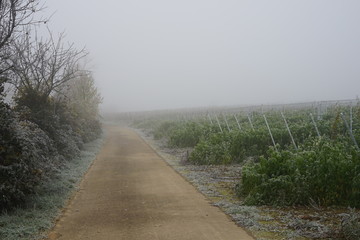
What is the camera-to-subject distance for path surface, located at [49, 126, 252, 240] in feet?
21.6

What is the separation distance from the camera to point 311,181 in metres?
8.20

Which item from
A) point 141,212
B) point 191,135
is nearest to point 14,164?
point 141,212

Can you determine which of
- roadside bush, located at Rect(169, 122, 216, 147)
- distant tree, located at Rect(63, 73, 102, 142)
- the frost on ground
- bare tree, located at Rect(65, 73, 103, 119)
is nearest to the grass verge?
the frost on ground

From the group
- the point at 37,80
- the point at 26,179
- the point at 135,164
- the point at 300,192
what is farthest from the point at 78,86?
the point at 300,192

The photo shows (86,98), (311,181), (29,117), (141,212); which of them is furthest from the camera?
(86,98)

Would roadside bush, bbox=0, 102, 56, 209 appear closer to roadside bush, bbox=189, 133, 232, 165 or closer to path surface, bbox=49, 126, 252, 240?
path surface, bbox=49, 126, 252, 240

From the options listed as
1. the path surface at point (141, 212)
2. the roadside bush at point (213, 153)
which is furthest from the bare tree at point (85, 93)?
the path surface at point (141, 212)

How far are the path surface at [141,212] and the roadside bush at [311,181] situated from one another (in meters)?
1.30

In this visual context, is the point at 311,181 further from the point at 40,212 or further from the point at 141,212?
the point at 40,212

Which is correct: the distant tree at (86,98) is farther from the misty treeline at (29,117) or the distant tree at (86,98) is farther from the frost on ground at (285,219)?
the frost on ground at (285,219)

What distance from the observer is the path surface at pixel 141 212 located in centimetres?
658

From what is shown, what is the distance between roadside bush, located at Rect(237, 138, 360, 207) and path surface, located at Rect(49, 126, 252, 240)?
4.28 ft

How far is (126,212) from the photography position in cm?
796

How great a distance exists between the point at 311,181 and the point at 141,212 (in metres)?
3.71
